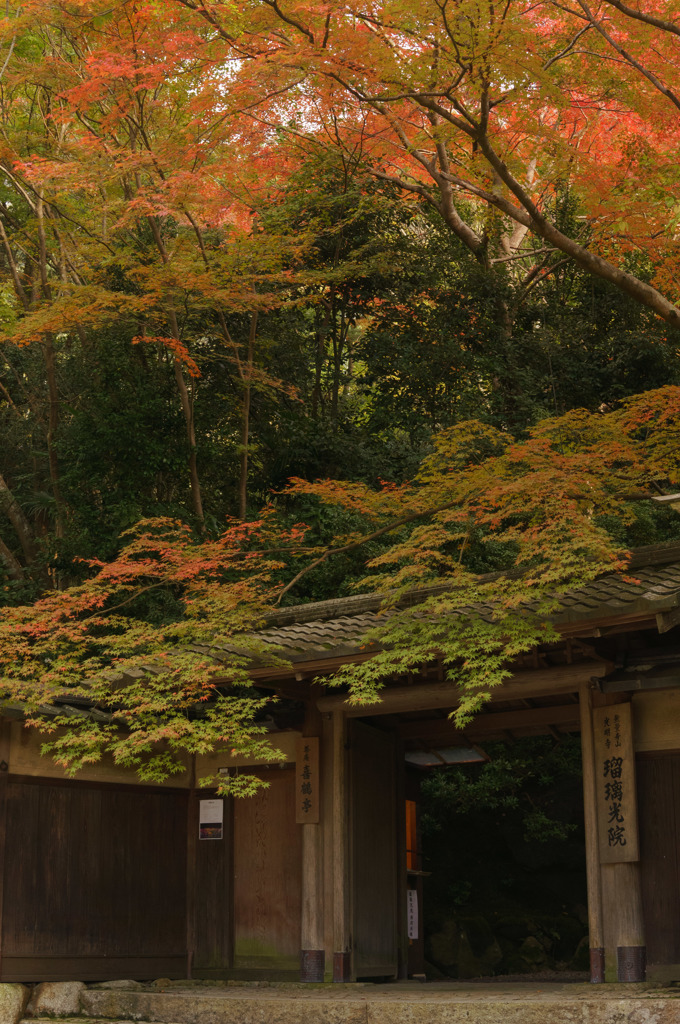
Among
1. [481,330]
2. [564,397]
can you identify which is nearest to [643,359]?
[564,397]

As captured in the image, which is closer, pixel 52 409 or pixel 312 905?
pixel 312 905

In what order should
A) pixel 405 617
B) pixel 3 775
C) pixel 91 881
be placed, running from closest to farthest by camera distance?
pixel 405 617 → pixel 3 775 → pixel 91 881

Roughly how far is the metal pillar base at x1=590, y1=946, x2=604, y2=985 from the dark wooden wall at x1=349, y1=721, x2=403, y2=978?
257 cm

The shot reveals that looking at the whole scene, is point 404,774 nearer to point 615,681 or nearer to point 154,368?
point 615,681

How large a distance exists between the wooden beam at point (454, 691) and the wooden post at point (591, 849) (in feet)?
0.61

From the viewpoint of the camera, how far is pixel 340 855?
9656 millimetres

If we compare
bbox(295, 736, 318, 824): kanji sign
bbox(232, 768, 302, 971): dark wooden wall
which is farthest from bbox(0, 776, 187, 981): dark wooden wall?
bbox(295, 736, 318, 824): kanji sign

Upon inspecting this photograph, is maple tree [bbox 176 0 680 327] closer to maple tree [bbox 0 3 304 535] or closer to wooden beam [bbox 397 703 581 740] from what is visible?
maple tree [bbox 0 3 304 535]

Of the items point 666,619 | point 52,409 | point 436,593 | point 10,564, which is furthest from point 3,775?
point 52,409

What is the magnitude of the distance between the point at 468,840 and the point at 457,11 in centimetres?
1241

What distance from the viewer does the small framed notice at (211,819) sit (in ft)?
35.5

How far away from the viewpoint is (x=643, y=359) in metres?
17.0

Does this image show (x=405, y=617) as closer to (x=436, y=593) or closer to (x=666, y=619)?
(x=436, y=593)

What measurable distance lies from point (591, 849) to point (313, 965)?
316cm
